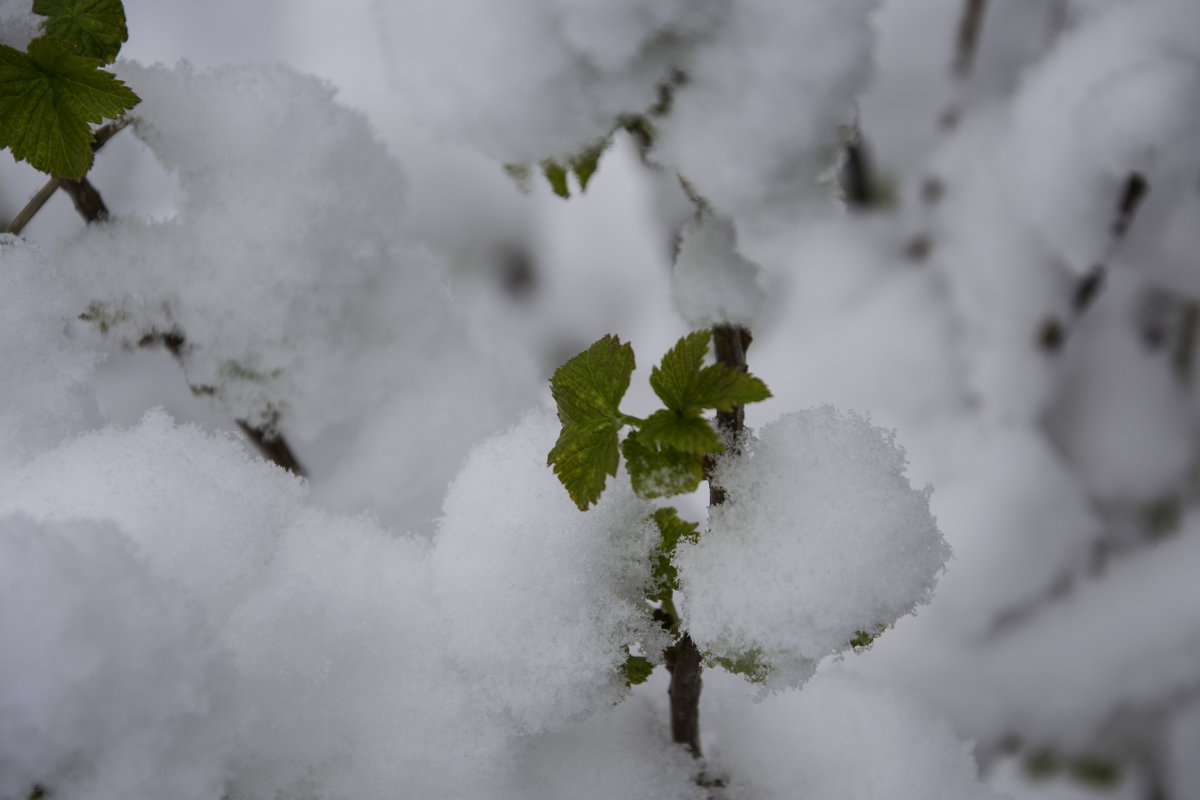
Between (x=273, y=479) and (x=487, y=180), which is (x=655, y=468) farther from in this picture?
(x=487, y=180)

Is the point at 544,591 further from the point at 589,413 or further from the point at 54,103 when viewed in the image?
the point at 54,103

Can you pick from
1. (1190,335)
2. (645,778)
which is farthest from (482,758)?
(1190,335)

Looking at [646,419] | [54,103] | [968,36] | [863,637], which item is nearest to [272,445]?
[54,103]

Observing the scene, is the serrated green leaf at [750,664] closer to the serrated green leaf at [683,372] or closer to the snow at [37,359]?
the serrated green leaf at [683,372]

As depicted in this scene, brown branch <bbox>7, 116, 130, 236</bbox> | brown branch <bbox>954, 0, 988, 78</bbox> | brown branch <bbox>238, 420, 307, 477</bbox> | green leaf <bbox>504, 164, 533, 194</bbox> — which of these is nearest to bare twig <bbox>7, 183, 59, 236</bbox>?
brown branch <bbox>7, 116, 130, 236</bbox>

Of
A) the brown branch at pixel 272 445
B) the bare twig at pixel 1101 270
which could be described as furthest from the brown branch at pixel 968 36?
the brown branch at pixel 272 445

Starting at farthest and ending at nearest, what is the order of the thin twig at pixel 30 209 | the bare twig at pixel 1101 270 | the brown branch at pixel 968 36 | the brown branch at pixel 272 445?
1. the brown branch at pixel 968 36
2. the bare twig at pixel 1101 270
3. the brown branch at pixel 272 445
4. the thin twig at pixel 30 209

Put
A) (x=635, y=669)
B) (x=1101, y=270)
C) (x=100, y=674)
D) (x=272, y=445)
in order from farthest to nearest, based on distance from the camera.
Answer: (x=1101, y=270) < (x=272, y=445) < (x=635, y=669) < (x=100, y=674)
